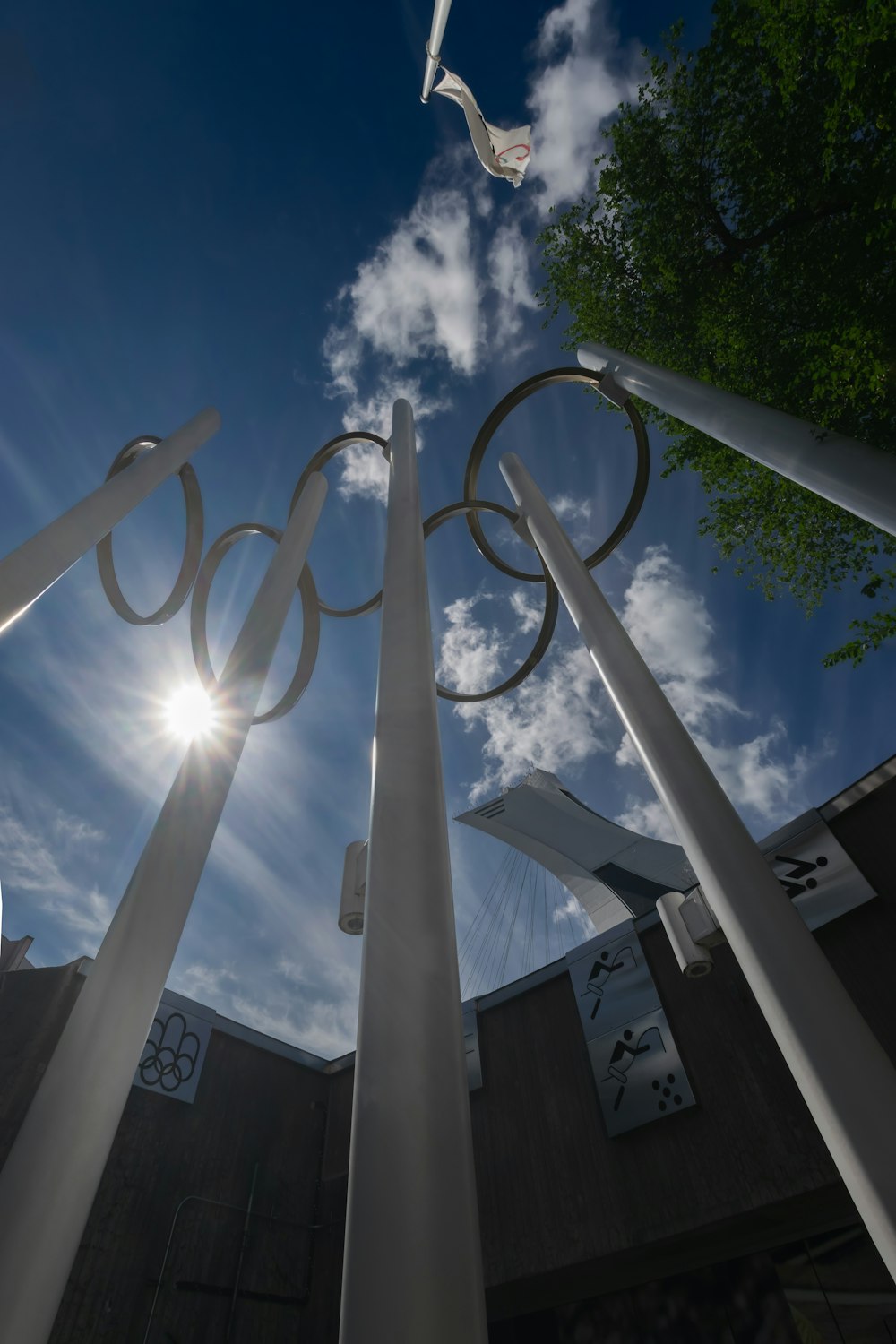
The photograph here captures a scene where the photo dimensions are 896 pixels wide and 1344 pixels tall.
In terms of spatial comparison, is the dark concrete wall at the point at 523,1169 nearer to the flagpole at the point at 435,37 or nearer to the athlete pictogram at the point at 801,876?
the athlete pictogram at the point at 801,876

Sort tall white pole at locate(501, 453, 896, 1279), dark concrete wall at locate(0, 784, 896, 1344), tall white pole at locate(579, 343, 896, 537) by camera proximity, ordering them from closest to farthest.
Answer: tall white pole at locate(501, 453, 896, 1279) < tall white pole at locate(579, 343, 896, 537) < dark concrete wall at locate(0, 784, 896, 1344)

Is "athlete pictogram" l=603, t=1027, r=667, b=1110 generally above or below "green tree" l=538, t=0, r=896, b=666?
below

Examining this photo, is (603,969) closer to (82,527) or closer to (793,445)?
(793,445)

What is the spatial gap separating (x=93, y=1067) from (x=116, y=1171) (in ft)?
30.6

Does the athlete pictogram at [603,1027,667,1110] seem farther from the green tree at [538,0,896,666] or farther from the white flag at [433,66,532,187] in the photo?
the white flag at [433,66,532,187]

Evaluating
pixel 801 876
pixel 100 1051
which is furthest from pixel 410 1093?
pixel 801 876

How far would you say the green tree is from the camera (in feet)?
33.0

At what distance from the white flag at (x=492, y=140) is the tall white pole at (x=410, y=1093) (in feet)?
37.2

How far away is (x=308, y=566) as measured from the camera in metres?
11.8

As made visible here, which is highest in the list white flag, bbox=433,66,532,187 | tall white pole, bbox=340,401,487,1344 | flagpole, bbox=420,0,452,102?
white flag, bbox=433,66,532,187

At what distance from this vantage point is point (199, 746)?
5.71 m

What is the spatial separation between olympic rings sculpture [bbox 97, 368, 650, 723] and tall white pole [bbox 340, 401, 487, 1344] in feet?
25.2

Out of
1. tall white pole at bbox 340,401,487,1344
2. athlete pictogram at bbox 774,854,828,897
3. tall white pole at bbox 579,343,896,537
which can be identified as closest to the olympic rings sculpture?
tall white pole at bbox 579,343,896,537

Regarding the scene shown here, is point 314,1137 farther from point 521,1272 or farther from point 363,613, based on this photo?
point 363,613
